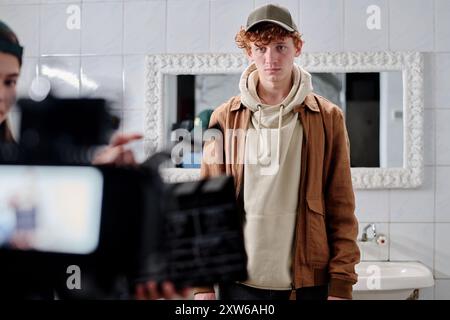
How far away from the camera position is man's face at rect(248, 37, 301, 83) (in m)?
0.52

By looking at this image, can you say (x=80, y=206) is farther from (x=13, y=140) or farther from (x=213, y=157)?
(x=213, y=157)

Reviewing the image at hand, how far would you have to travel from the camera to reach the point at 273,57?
0.52m

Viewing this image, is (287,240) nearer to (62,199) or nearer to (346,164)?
(346,164)

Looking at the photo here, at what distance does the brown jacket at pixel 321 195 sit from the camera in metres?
0.52

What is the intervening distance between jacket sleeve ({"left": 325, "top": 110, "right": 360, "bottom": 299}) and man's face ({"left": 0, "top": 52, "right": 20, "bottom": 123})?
0.44 m

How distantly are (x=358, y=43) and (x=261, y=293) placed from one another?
1.91ft

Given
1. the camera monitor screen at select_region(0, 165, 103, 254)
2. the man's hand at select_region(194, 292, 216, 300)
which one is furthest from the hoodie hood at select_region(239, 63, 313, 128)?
the camera monitor screen at select_region(0, 165, 103, 254)

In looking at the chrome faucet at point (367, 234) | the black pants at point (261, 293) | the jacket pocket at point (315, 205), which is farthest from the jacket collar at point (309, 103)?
the chrome faucet at point (367, 234)

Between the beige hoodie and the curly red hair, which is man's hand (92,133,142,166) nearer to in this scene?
the beige hoodie

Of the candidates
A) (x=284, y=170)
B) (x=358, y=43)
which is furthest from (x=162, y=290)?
(x=358, y=43)

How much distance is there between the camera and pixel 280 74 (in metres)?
0.56

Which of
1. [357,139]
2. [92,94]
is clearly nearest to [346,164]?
[357,139]

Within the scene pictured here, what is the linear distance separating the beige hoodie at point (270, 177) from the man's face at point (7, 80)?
258mm
